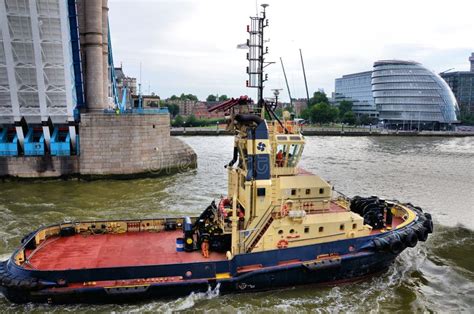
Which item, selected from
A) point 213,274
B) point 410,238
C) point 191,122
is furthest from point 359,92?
point 213,274

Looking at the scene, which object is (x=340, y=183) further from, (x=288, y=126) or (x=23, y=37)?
(x=23, y=37)

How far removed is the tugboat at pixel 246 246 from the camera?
8.45m

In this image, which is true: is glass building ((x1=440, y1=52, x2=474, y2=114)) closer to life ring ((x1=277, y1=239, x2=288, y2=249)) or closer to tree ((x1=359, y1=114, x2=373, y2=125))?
tree ((x1=359, y1=114, x2=373, y2=125))

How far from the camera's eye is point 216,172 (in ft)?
87.9

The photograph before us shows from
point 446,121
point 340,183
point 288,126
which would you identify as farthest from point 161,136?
point 446,121

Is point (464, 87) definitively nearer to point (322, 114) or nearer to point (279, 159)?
point (322, 114)

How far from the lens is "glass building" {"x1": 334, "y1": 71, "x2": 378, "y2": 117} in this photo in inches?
4232

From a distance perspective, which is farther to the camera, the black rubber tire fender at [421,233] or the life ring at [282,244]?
the black rubber tire fender at [421,233]

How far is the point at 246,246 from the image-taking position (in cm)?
911

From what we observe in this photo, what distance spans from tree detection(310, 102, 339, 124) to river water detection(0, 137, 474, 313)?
5166 cm

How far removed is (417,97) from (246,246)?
8910 cm

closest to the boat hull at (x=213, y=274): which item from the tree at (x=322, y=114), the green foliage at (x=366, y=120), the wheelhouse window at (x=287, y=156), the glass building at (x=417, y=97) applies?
the wheelhouse window at (x=287, y=156)

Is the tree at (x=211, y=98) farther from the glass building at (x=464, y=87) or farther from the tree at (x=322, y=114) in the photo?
the glass building at (x=464, y=87)

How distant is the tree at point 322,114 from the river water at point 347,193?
170ft
